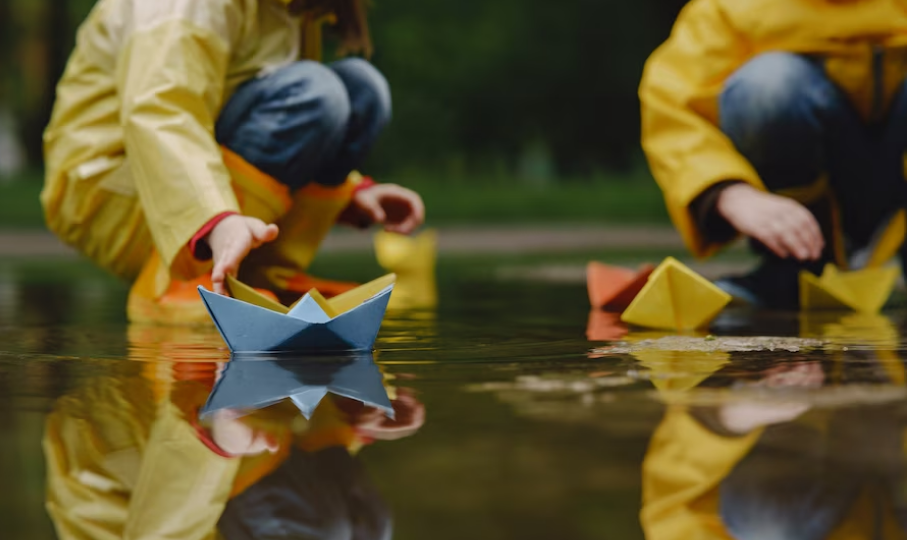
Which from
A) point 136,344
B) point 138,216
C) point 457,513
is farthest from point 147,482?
point 138,216

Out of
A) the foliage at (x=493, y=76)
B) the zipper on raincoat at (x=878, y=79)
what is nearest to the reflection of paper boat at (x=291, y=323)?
the zipper on raincoat at (x=878, y=79)

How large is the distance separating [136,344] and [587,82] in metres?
10.9

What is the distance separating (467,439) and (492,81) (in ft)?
37.2

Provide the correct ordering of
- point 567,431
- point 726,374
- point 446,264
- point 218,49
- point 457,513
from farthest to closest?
1. point 446,264
2. point 218,49
3. point 726,374
4. point 567,431
5. point 457,513

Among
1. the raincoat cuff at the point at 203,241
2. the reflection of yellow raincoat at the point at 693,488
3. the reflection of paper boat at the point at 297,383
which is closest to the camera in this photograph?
the reflection of yellow raincoat at the point at 693,488

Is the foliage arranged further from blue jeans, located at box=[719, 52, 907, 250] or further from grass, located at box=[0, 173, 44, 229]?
blue jeans, located at box=[719, 52, 907, 250]

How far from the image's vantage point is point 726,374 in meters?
1.44

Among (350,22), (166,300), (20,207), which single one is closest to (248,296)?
(166,300)

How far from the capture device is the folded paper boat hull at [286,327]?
62.9 inches

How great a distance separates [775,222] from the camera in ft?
6.78

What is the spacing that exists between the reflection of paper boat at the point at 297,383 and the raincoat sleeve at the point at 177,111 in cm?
28

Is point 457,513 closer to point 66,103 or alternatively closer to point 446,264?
point 66,103

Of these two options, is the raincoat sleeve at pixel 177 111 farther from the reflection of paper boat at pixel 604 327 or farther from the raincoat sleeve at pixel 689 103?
the raincoat sleeve at pixel 689 103

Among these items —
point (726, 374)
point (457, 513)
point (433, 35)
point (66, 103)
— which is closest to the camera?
point (457, 513)
